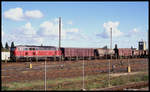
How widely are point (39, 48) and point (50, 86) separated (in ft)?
82.7

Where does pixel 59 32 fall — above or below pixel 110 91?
above

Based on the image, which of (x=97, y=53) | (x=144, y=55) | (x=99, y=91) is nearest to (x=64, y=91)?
(x=99, y=91)

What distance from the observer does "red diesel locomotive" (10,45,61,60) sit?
37.6 m

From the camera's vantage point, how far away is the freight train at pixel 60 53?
125ft

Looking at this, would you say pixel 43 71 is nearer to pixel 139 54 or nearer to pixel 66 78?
pixel 66 78

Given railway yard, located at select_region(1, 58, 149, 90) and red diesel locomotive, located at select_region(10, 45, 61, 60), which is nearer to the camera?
railway yard, located at select_region(1, 58, 149, 90)

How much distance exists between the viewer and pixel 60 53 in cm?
4484

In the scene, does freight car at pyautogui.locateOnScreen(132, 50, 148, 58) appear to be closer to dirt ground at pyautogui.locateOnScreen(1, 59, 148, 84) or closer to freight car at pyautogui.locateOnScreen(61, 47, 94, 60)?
freight car at pyautogui.locateOnScreen(61, 47, 94, 60)

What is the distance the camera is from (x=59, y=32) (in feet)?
163

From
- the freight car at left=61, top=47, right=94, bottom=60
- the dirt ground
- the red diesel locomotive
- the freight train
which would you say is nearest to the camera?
the dirt ground

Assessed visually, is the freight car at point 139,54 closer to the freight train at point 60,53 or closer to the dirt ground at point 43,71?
the freight train at point 60,53

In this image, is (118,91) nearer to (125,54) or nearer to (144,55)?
(125,54)

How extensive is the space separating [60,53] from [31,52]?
24.3 feet

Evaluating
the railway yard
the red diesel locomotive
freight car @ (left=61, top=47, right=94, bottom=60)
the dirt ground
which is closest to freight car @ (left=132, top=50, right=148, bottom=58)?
freight car @ (left=61, top=47, right=94, bottom=60)
